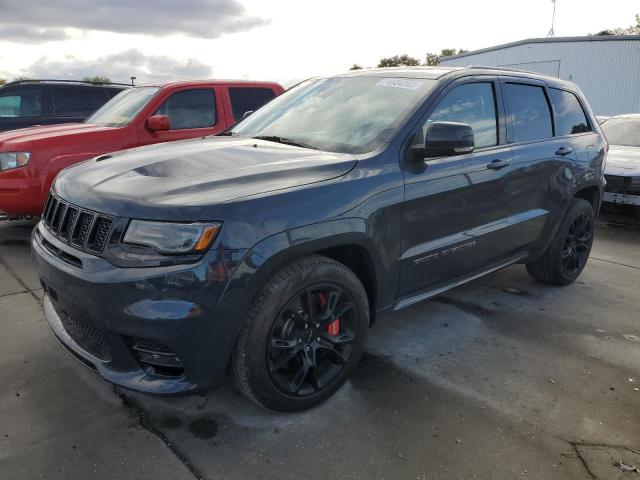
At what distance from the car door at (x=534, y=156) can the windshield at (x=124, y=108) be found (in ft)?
13.8

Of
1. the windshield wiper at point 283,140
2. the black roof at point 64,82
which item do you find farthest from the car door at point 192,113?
the black roof at point 64,82

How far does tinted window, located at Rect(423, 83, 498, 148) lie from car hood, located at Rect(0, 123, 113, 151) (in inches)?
158

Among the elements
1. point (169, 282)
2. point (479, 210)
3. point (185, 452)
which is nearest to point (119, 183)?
point (169, 282)

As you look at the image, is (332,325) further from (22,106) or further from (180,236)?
(22,106)

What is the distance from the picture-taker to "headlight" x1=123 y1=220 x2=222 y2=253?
7.33 feet

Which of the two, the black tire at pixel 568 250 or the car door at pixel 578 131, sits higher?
the car door at pixel 578 131

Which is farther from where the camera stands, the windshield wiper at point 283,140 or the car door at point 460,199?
the windshield wiper at point 283,140

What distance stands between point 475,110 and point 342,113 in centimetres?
95

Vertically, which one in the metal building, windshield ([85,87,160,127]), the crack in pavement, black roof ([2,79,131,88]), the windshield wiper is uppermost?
the metal building

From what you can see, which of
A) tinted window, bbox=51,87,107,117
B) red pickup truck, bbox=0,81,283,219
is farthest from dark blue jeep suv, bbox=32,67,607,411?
tinted window, bbox=51,87,107,117

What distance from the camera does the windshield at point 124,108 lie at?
6.15 metres

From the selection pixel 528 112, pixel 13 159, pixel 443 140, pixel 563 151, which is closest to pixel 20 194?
pixel 13 159

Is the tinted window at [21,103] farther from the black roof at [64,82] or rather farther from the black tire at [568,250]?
the black tire at [568,250]

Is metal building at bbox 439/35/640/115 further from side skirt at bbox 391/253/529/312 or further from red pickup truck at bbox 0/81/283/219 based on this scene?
side skirt at bbox 391/253/529/312
